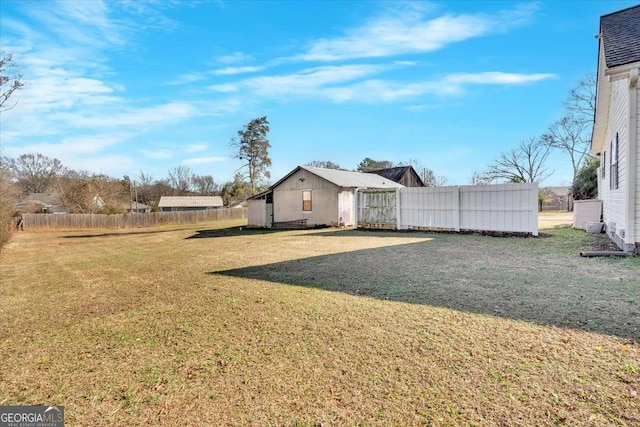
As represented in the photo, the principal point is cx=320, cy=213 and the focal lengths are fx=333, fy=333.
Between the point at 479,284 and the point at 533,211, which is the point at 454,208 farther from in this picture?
the point at 479,284

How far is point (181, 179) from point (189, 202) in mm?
13216

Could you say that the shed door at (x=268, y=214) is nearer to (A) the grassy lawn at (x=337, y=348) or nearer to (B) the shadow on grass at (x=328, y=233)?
(B) the shadow on grass at (x=328, y=233)

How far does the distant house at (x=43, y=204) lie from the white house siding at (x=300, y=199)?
2545 centimetres

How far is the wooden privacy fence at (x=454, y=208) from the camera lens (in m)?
11.2

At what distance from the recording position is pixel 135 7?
27.7 feet

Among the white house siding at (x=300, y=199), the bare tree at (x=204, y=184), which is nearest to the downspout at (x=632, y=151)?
the white house siding at (x=300, y=199)

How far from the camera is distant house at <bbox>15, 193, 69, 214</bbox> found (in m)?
32.4

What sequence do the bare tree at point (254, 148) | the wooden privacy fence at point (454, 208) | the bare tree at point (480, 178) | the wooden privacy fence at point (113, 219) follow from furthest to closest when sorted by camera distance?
1. the bare tree at point (254, 148)
2. the bare tree at point (480, 178)
3. the wooden privacy fence at point (113, 219)
4. the wooden privacy fence at point (454, 208)

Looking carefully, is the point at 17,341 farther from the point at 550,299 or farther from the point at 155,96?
the point at 155,96

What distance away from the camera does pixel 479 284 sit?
5.12 metres

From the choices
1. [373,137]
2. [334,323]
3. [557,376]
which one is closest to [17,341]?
[334,323]

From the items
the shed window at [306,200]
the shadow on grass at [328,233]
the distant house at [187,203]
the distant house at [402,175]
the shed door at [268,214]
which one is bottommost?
the shadow on grass at [328,233]

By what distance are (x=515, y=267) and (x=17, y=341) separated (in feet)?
24.3

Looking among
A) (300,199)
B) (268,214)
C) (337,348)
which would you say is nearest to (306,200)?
(300,199)
